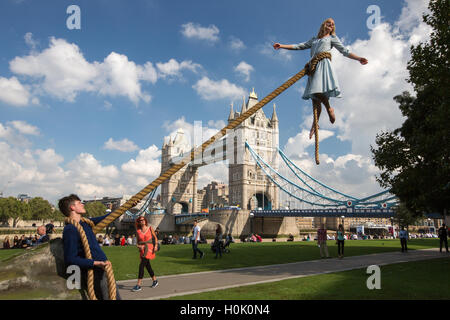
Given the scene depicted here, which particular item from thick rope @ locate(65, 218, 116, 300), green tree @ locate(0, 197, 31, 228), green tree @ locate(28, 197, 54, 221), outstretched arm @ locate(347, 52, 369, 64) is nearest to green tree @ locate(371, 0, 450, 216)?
outstretched arm @ locate(347, 52, 369, 64)

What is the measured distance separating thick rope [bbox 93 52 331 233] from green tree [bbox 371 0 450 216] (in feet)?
28.9

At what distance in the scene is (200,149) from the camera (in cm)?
345

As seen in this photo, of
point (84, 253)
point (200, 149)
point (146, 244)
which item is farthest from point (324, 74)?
point (146, 244)

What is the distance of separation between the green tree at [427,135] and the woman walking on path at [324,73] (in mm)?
8545

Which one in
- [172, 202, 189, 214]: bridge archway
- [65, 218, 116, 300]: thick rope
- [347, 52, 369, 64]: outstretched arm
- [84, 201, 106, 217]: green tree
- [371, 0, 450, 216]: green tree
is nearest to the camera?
[65, 218, 116, 300]: thick rope

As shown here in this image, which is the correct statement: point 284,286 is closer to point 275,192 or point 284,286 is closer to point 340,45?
point 340,45

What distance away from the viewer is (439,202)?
14.5 meters

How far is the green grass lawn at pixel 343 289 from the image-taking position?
6543 millimetres

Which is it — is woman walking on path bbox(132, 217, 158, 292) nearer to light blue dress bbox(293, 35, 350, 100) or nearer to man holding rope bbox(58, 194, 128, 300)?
man holding rope bbox(58, 194, 128, 300)

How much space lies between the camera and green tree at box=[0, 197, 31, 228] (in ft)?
258

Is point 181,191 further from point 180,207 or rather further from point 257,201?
point 257,201

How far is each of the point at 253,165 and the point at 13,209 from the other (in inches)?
2307
